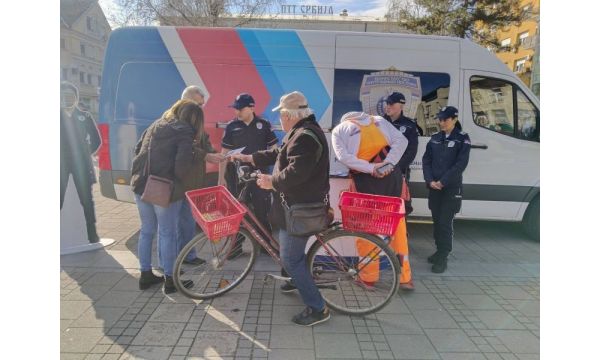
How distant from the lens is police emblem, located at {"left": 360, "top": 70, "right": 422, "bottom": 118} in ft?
14.7

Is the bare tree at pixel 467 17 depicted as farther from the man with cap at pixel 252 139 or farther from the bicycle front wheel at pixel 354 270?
the bicycle front wheel at pixel 354 270

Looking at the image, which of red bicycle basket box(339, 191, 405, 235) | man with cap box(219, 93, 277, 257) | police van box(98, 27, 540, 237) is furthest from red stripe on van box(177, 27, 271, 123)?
red bicycle basket box(339, 191, 405, 235)

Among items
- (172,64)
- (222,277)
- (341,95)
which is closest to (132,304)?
(222,277)

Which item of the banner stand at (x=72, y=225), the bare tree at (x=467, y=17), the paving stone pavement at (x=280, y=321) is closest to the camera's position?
the paving stone pavement at (x=280, y=321)

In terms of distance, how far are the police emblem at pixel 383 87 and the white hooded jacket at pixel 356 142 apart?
1.31 m

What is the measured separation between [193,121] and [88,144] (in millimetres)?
2075

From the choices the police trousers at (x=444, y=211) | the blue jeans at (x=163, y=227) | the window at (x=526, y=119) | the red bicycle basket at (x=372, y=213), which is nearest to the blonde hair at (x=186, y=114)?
the blue jeans at (x=163, y=227)

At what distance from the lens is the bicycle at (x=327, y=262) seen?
2996 mm

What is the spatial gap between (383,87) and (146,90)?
115 inches

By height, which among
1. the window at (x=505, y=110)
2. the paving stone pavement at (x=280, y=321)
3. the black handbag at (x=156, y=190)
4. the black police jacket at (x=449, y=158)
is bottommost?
the paving stone pavement at (x=280, y=321)

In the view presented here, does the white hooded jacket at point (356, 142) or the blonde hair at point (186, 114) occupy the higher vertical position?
the blonde hair at point (186, 114)

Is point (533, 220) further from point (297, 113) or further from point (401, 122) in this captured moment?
point (297, 113)

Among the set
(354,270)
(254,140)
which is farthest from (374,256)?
(254,140)

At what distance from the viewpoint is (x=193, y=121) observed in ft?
10.1
